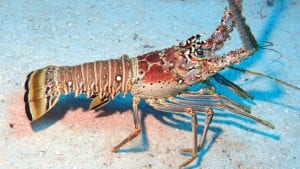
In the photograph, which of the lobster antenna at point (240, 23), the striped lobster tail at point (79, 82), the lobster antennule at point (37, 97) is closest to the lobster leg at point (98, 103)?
the striped lobster tail at point (79, 82)

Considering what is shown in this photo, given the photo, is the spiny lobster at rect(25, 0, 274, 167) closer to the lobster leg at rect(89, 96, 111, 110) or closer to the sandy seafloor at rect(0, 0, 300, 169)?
the lobster leg at rect(89, 96, 111, 110)

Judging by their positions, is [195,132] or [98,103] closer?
[195,132]

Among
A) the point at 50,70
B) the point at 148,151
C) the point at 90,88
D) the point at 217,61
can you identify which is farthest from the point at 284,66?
the point at 50,70

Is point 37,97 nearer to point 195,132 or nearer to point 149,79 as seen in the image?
point 149,79

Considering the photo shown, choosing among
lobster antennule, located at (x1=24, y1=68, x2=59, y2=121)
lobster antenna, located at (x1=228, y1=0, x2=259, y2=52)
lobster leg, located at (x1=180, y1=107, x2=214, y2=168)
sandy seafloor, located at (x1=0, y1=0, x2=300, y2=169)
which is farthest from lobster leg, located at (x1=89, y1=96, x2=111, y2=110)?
lobster antenna, located at (x1=228, y1=0, x2=259, y2=52)

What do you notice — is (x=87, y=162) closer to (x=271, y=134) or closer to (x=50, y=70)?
(x=50, y=70)

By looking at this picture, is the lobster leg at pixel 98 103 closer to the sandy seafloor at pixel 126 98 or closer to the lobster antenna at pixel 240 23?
the sandy seafloor at pixel 126 98

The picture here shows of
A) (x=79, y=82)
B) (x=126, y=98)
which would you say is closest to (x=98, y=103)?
(x=79, y=82)
